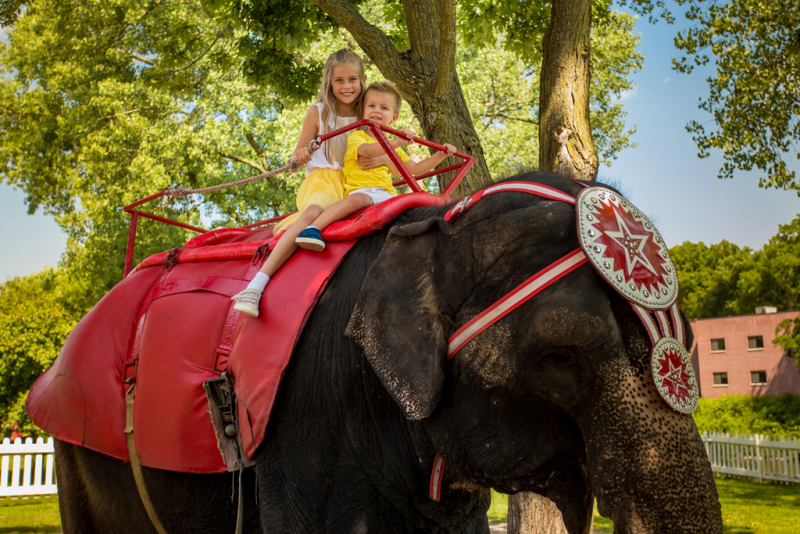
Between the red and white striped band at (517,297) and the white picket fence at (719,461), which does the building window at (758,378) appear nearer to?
the white picket fence at (719,461)

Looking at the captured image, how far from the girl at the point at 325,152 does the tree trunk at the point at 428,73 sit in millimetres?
2195

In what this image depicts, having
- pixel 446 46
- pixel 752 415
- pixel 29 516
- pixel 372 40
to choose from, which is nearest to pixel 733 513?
pixel 446 46

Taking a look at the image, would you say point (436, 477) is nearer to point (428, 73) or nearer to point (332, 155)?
point (332, 155)

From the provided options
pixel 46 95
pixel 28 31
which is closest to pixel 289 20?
pixel 46 95

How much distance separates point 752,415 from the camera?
23.7m

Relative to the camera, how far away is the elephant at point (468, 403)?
66.4 inches

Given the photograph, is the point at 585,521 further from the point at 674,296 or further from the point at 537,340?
the point at 674,296

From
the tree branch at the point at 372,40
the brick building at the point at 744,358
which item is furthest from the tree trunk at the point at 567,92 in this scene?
the brick building at the point at 744,358

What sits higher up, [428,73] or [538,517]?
[428,73]

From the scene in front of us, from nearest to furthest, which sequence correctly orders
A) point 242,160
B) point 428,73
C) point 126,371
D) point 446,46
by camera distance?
1. point 126,371
2. point 446,46
3. point 428,73
4. point 242,160

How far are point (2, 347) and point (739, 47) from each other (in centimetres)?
1779

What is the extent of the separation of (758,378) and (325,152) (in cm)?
3785

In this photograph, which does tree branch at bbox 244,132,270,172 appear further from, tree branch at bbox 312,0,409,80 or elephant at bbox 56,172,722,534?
elephant at bbox 56,172,722,534

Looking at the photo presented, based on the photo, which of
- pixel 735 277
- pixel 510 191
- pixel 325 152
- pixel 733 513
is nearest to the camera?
pixel 510 191
